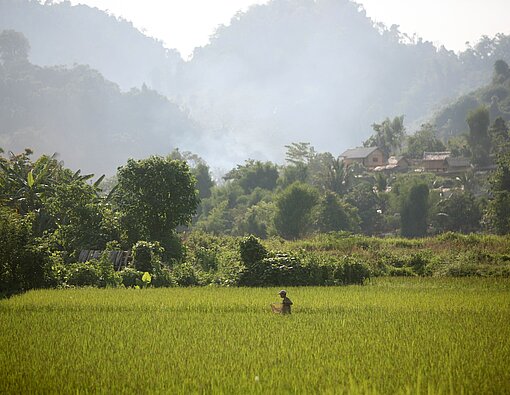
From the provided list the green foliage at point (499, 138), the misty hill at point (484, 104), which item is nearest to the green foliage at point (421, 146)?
the green foliage at point (499, 138)

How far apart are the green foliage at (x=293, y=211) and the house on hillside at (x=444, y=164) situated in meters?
29.9

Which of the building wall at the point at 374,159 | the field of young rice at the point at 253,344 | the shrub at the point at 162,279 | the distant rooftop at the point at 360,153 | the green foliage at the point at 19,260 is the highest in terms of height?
the distant rooftop at the point at 360,153

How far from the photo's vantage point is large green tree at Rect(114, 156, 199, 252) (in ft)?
93.6

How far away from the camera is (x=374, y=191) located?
5994 centimetres

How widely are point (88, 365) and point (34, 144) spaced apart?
149833 millimetres

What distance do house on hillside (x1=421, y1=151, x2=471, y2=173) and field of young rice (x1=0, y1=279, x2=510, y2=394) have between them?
59088 millimetres

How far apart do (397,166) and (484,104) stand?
42.9 metres

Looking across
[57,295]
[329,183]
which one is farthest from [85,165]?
[57,295]

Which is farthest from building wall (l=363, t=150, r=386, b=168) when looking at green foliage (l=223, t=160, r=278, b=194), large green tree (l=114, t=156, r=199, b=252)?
large green tree (l=114, t=156, r=199, b=252)

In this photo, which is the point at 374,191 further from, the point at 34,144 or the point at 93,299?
the point at 34,144

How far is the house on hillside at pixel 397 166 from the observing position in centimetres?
7638

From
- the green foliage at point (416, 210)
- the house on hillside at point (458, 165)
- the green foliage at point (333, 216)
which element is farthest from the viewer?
the house on hillside at point (458, 165)

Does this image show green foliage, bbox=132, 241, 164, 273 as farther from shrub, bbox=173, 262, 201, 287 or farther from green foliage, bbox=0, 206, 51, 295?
green foliage, bbox=0, 206, 51, 295

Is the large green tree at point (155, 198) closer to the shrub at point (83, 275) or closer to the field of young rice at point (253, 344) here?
the shrub at point (83, 275)
